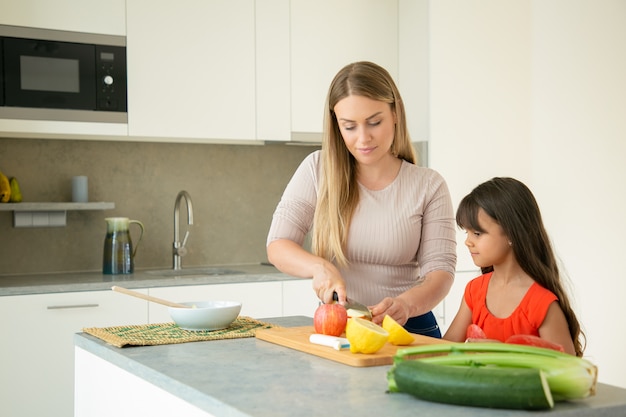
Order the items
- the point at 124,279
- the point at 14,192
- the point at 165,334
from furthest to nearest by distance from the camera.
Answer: the point at 14,192 < the point at 124,279 < the point at 165,334

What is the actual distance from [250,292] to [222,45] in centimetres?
110

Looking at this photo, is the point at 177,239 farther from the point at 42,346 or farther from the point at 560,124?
the point at 560,124

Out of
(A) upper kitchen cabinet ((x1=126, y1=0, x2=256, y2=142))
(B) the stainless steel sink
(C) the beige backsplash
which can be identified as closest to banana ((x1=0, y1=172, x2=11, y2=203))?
(C) the beige backsplash

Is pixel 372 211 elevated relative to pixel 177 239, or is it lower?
elevated

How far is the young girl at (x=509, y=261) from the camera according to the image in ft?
6.69

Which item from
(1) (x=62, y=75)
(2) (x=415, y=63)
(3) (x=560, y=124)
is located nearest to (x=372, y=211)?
(1) (x=62, y=75)

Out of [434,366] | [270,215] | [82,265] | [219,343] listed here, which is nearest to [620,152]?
[270,215]

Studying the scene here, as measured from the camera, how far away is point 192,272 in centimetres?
384

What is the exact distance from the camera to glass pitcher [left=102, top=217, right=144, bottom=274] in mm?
3668

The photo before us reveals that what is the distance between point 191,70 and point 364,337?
2.31 m

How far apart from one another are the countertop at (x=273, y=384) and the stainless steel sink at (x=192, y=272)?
1.78 m

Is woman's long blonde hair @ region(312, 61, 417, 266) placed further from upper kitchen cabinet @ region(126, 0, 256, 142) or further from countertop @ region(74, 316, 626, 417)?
upper kitchen cabinet @ region(126, 0, 256, 142)

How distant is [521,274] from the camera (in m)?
2.12

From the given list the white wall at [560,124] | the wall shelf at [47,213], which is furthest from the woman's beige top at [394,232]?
the white wall at [560,124]
